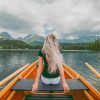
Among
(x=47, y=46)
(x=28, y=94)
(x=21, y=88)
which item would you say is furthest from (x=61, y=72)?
(x=28, y=94)

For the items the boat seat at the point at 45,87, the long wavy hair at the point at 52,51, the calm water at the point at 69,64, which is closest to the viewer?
the long wavy hair at the point at 52,51

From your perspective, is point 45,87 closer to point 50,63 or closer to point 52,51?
point 50,63

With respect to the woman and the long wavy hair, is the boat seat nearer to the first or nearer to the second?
the woman

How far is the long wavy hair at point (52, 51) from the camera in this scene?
627 cm

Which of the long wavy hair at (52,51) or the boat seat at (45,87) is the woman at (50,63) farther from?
the boat seat at (45,87)

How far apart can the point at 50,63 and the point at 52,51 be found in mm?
407

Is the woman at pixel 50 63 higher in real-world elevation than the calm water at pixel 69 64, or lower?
higher

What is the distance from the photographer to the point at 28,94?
8125 millimetres

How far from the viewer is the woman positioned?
6.29m

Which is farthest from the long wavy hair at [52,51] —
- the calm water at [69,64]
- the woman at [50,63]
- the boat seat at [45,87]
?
the calm water at [69,64]

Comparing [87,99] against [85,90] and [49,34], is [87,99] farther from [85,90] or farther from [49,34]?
[49,34]

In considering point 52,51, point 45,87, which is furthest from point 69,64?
point 52,51

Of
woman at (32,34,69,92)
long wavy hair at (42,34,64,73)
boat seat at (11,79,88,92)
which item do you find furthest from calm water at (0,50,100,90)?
long wavy hair at (42,34,64,73)

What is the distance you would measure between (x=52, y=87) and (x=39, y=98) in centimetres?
102
